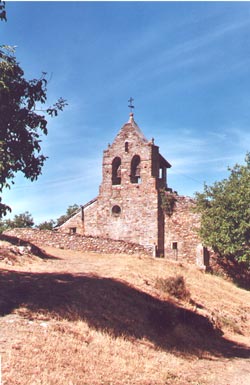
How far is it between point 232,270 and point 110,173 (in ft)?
45.0

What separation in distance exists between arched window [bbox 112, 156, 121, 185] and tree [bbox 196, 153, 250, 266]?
9.08 metres

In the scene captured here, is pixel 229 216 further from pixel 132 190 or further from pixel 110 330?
pixel 110 330

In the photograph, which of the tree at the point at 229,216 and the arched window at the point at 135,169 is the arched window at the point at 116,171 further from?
the tree at the point at 229,216

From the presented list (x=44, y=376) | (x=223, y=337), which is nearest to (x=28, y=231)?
(x=223, y=337)

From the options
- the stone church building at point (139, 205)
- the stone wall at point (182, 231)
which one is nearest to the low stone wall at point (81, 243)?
the stone church building at point (139, 205)

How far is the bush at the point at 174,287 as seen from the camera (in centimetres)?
2036

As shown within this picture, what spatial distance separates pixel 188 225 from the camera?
35562 mm

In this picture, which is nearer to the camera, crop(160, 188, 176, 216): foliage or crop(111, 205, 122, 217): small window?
crop(160, 188, 176, 216): foliage

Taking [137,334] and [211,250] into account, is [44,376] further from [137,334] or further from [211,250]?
[211,250]

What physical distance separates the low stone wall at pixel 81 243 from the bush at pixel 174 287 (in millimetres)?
10113

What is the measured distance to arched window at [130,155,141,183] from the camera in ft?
124

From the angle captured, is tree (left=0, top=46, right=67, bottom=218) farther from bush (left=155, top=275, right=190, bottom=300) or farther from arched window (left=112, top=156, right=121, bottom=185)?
arched window (left=112, top=156, right=121, bottom=185)

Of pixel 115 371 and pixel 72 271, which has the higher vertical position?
pixel 72 271

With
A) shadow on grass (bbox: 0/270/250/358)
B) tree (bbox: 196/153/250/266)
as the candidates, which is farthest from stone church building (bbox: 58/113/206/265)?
shadow on grass (bbox: 0/270/250/358)
